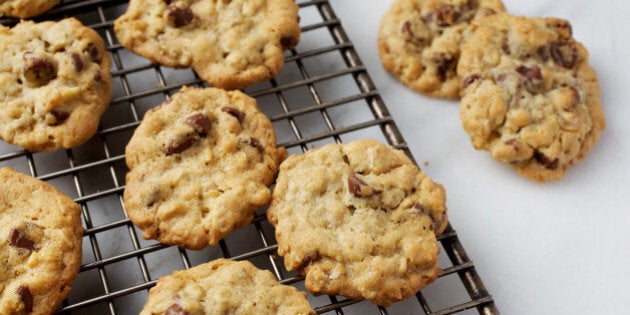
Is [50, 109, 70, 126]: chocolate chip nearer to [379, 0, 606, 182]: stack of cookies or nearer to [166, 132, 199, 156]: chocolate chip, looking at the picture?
[166, 132, 199, 156]: chocolate chip

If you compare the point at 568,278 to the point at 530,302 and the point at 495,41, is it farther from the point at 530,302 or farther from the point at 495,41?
the point at 495,41

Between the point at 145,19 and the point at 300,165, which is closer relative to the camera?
the point at 300,165

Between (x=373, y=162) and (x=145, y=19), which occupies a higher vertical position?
(x=145, y=19)

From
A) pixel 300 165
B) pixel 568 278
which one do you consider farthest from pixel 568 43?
pixel 300 165

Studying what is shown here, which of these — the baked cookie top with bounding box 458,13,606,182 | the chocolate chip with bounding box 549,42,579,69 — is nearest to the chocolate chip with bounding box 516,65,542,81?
the baked cookie top with bounding box 458,13,606,182

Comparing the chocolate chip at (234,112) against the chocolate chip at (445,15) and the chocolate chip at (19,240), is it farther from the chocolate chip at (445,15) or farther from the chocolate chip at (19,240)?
the chocolate chip at (445,15)

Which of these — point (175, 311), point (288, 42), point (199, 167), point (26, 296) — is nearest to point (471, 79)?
point (288, 42)
